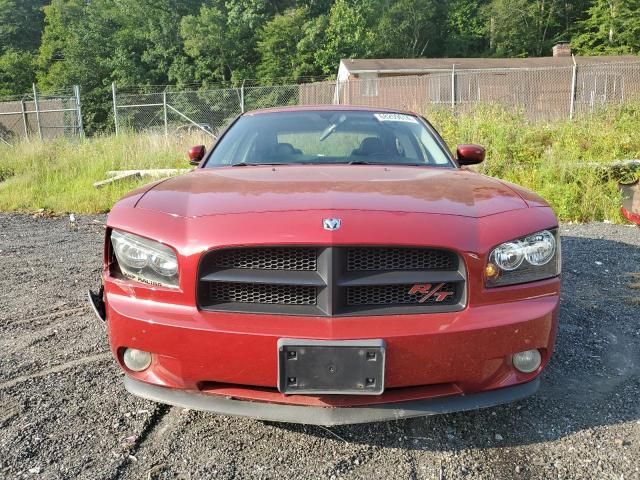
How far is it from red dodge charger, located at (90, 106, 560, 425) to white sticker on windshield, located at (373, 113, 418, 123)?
1.65 metres

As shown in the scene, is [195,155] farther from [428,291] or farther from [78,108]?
[78,108]

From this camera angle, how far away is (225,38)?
4294 centimetres

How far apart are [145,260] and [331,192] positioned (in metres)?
0.80

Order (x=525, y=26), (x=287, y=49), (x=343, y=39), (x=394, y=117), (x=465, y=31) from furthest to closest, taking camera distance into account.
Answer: (x=465, y=31), (x=525, y=26), (x=287, y=49), (x=343, y=39), (x=394, y=117)

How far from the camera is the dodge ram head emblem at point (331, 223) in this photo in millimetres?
1899

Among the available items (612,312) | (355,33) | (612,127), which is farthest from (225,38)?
(612,312)

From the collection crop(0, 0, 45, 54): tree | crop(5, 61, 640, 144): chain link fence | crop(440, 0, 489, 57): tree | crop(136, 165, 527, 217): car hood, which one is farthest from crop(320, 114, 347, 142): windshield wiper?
crop(0, 0, 45, 54): tree

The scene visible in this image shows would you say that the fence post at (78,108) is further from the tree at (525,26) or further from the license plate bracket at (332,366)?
the tree at (525,26)

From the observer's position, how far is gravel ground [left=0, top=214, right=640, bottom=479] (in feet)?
6.51

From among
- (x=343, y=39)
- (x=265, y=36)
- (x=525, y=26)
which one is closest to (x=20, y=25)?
(x=265, y=36)

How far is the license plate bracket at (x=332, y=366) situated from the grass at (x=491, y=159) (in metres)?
5.81

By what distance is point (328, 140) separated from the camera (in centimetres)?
353

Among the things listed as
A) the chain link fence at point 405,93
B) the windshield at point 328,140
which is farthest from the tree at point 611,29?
the windshield at point 328,140

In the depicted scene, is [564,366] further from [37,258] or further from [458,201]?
[37,258]
